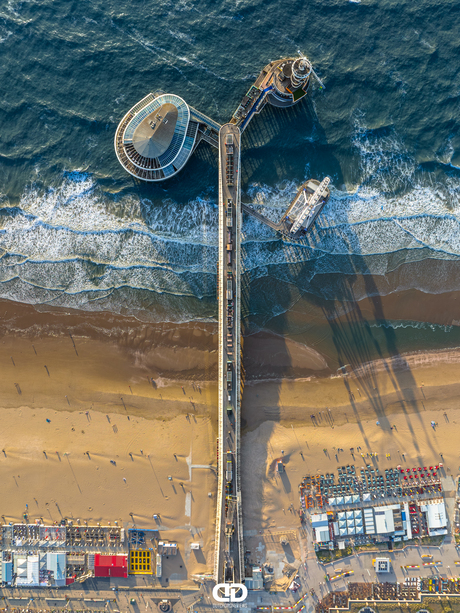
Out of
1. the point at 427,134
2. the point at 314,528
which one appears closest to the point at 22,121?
the point at 427,134

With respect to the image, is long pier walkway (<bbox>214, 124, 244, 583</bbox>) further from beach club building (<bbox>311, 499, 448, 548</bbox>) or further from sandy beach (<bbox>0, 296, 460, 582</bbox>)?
beach club building (<bbox>311, 499, 448, 548</bbox>)

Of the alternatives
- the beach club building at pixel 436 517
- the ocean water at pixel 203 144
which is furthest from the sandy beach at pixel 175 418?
the ocean water at pixel 203 144

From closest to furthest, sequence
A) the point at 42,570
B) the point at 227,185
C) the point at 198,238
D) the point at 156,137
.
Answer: the point at 156,137, the point at 42,570, the point at 227,185, the point at 198,238

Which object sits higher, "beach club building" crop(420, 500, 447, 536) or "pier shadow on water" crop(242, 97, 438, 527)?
"pier shadow on water" crop(242, 97, 438, 527)

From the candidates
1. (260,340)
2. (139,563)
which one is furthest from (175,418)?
(139,563)

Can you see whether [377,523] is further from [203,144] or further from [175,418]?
[203,144]

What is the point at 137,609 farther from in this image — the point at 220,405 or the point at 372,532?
the point at 372,532

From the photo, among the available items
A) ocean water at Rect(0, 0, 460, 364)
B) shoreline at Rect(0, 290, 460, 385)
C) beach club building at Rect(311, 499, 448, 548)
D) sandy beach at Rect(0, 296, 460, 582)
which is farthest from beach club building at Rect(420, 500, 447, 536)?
ocean water at Rect(0, 0, 460, 364)
